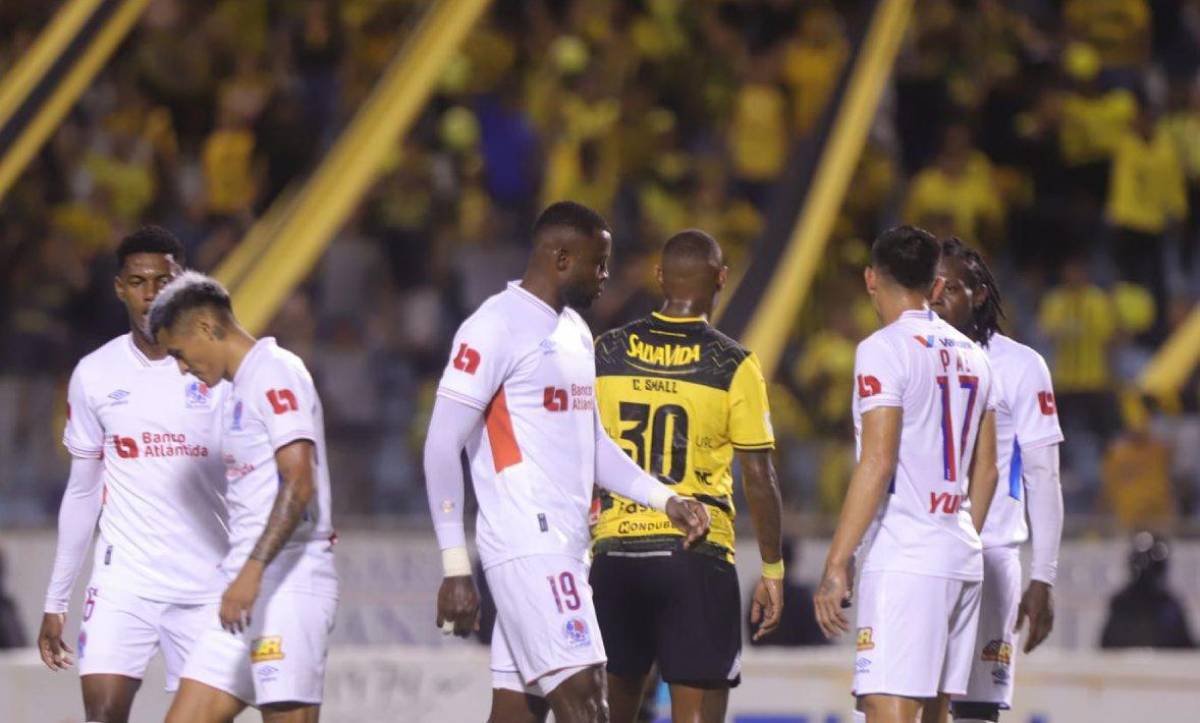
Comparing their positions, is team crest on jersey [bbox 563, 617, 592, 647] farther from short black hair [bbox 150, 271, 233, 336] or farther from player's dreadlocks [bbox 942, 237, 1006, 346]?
player's dreadlocks [bbox 942, 237, 1006, 346]

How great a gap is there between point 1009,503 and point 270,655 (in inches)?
110

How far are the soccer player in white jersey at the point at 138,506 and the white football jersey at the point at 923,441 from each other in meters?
2.28

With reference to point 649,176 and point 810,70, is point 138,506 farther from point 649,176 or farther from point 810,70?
point 810,70

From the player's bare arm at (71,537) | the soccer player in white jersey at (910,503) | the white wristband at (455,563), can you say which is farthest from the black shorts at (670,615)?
the player's bare arm at (71,537)

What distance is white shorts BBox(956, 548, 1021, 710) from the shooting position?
7.84m

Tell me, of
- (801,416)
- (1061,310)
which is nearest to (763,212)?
(1061,310)

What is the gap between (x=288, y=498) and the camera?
21.9 feet

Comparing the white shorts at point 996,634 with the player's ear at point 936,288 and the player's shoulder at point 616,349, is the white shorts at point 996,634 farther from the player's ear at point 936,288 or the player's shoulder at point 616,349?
the player's shoulder at point 616,349

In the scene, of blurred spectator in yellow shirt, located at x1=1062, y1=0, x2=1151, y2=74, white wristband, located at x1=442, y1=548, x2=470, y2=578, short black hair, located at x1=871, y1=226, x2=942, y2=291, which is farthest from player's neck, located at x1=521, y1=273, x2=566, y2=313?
blurred spectator in yellow shirt, located at x1=1062, y1=0, x2=1151, y2=74

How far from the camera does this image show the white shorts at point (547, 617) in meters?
6.87

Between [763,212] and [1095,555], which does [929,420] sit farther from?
[763,212]

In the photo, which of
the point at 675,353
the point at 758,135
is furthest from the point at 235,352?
the point at 758,135

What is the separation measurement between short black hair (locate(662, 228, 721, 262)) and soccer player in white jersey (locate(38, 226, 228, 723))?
5.37ft

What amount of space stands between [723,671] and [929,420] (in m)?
1.15
